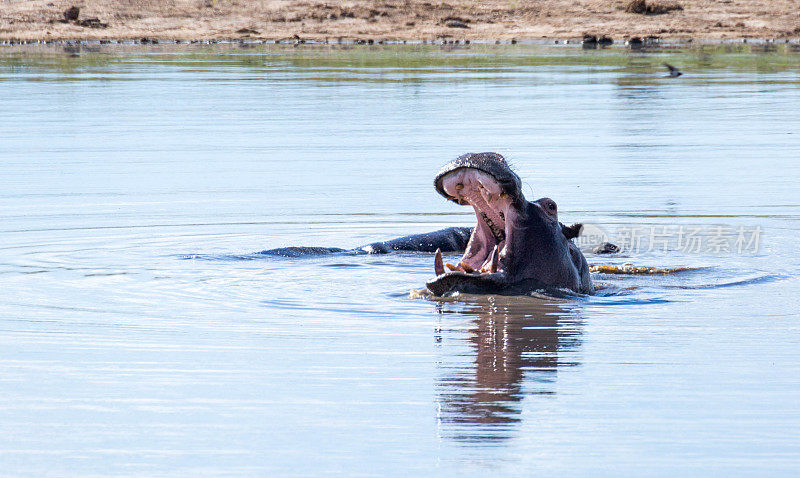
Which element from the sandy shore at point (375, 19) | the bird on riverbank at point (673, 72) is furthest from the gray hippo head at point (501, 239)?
the sandy shore at point (375, 19)

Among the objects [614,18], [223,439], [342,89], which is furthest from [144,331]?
[614,18]

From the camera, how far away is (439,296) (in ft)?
25.1

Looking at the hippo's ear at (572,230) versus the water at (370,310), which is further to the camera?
A: the hippo's ear at (572,230)

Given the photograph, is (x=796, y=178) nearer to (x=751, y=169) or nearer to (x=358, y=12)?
(x=751, y=169)

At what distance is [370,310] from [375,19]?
39079 mm

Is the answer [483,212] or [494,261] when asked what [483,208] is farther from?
[494,261]

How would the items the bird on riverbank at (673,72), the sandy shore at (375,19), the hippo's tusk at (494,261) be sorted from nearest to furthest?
the hippo's tusk at (494,261) → the bird on riverbank at (673,72) → the sandy shore at (375,19)

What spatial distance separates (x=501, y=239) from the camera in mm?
7348

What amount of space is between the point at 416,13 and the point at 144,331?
40.7m

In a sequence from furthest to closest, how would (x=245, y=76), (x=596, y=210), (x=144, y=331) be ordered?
1. (x=245, y=76)
2. (x=596, y=210)
3. (x=144, y=331)

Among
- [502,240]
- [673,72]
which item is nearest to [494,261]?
[502,240]

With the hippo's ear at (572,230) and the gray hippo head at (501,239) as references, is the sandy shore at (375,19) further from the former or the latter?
the gray hippo head at (501,239)

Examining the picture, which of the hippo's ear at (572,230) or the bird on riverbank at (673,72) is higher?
the hippo's ear at (572,230)

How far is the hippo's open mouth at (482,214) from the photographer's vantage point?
671 centimetres
